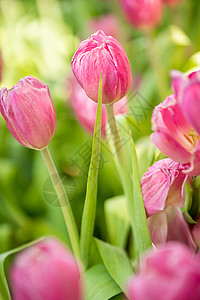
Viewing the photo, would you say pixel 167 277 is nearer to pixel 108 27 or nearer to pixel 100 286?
pixel 100 286

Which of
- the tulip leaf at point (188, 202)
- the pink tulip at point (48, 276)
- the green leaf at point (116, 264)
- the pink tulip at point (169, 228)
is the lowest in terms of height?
the green leaf at point (116, 264)

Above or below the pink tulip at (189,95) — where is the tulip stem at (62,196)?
below

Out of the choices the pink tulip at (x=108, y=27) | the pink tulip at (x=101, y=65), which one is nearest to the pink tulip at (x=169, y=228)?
the pink tulip at (x=101, y=65)

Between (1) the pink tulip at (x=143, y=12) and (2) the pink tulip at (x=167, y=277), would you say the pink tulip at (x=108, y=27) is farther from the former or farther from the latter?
(2) the pink tulip at (x=167, y=277)

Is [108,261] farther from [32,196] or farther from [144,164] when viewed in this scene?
[32,196]

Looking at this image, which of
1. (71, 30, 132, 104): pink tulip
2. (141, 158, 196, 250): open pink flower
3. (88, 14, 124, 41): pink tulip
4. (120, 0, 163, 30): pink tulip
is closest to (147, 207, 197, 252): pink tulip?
(141, 158, 196, 250): open pink flower

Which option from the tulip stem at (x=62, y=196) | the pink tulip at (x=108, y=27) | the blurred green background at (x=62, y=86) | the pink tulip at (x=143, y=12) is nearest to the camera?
the tulip stem at (x=62, y=196)

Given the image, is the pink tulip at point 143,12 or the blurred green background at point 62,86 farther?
the pink tulip at point 143,12

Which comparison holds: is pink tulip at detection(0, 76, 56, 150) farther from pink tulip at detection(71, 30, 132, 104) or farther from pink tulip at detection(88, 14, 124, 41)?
pink tulip at detection(88, 14, 124, 41)

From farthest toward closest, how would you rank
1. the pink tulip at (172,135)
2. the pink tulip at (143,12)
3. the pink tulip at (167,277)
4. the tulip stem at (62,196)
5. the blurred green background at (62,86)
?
1. the pink tulip at (143,12)
2. the blurred green background at (62,86)
3. the tulip stem at (62,196)
4. the pink tulip at (172,135)
5. the pink tulip at (167,277)
